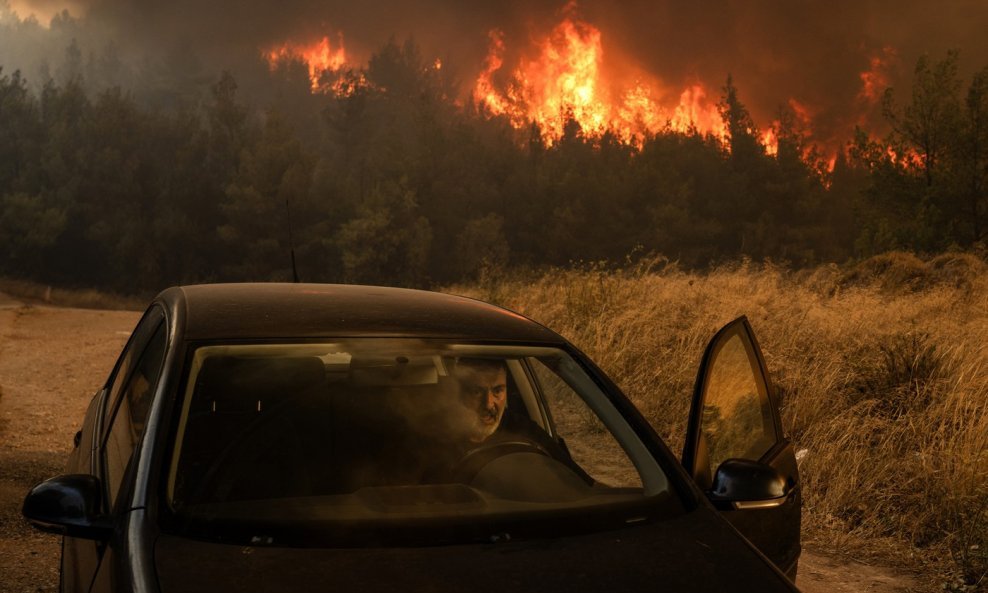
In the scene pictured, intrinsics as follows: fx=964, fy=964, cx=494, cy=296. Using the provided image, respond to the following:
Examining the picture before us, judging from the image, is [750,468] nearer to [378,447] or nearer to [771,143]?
[378,447]

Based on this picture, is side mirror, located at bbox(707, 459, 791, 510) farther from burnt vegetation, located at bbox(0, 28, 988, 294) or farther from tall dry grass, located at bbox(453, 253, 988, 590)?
burnt vegetation, located at bbox(0, 28, 988, 294)

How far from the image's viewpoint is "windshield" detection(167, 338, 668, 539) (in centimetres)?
229

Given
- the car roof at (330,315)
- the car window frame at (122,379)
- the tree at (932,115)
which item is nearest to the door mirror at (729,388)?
the car roof at (330,315)

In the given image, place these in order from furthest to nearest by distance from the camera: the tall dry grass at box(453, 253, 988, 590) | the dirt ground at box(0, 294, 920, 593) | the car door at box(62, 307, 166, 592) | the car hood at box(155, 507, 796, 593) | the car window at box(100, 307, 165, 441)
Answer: the tall dry grass at box(453, 253, 988, 590) → the dirt ground at box(0, 294, 920, 593) → the car window at box(100, 307, 165, 441) → the car door at box(62, 307, 166, 592) → the car hood at box(155, 507, 796, 593)

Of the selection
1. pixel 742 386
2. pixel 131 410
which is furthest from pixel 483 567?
pixel 742 386

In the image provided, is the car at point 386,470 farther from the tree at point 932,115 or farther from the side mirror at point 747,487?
the tree at point 932,115

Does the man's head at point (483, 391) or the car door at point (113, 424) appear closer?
the car door at point (113, 424)

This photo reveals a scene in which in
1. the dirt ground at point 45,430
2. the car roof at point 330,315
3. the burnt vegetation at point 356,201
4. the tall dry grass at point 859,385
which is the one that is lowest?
the dirt ground at point 45,430

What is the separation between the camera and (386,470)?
264 cm

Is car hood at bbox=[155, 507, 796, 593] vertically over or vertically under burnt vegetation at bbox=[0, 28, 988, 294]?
under

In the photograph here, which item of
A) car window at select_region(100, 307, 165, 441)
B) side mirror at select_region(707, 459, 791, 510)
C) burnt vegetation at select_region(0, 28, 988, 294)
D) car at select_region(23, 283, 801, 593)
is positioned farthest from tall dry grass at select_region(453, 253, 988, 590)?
burnt vegetation at select_region(0, 28, 988, 294)

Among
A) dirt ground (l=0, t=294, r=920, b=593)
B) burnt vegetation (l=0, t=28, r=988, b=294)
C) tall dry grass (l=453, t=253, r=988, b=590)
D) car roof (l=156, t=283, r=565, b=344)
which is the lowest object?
dirt ground (l=0, t=294, r=920, b=593)

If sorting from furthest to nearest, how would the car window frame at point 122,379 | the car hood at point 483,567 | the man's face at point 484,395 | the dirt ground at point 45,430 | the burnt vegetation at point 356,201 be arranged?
the burnt vegetation at point 356,201
the dirt ground at point 45,430
the man's face at point 484,395
the car window frame at point 122,379
the car hood at point 483,567

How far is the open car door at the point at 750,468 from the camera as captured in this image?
2568mm
